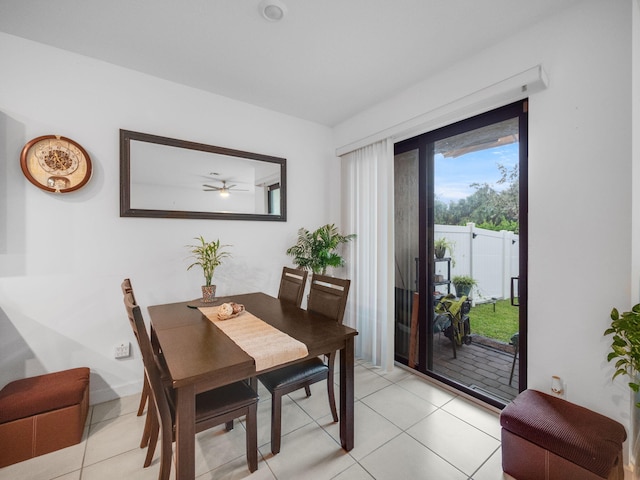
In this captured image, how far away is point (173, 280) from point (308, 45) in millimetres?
2259

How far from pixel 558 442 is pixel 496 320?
3.33 feet

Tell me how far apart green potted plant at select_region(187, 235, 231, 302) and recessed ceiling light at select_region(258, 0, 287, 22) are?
1.75 meters

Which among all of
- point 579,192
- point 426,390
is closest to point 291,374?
point 426,390

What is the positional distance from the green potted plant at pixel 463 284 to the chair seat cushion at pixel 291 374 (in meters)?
1.41

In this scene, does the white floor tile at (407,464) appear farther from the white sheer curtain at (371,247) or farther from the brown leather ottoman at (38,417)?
the brown leather ottoman at (38,417)

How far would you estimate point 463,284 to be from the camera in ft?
8.15

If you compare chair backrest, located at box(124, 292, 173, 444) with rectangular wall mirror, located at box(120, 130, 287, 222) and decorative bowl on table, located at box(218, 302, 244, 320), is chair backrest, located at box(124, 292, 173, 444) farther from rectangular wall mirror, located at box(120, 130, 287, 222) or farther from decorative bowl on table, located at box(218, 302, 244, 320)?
rectangular wall mirror, located at box(120, 130, 287, 222)

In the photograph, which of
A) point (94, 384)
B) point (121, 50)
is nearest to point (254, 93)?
point (121, 50)

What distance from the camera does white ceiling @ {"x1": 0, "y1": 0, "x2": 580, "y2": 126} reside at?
1.72 metres

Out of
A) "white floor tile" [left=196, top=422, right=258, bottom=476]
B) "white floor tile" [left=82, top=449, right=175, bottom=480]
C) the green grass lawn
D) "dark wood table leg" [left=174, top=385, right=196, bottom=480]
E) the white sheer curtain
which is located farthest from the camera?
the white sheer curtain

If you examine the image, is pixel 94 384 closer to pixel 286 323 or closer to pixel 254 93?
pixel 286 323

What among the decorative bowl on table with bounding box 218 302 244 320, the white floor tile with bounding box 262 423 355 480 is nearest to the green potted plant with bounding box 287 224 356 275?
the decorative bowl on table with bounding box 218 302 244 320

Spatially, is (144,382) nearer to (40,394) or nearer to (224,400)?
(40,394)

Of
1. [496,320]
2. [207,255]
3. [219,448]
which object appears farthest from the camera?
[207,255]
